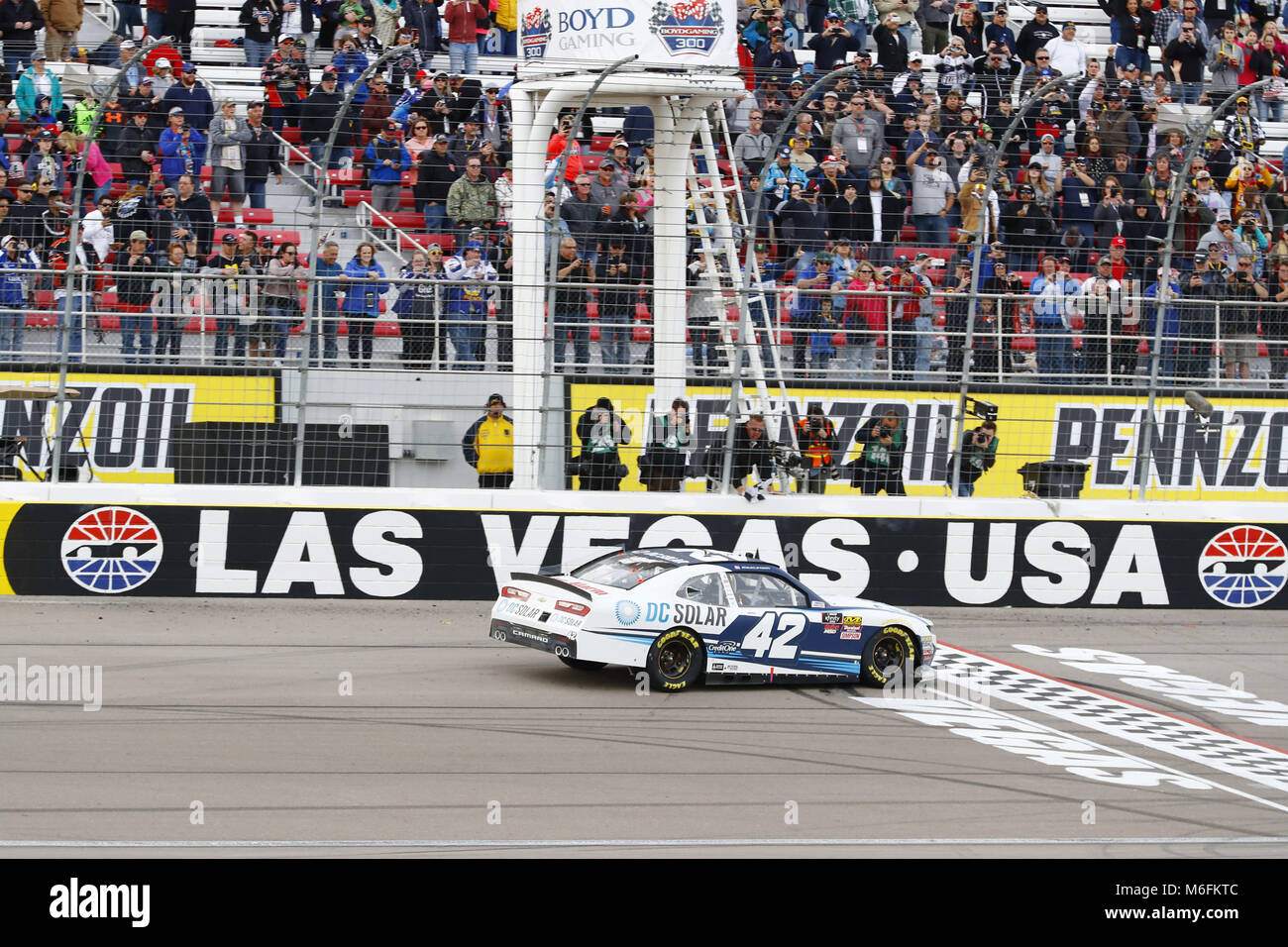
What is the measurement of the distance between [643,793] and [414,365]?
24.4 feet

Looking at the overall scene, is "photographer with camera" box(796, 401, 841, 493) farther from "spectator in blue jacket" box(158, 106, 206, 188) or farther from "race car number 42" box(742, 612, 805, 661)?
"spectator in blue jacket" box(158, 106, 206, 188)

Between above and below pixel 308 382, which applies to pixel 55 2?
above

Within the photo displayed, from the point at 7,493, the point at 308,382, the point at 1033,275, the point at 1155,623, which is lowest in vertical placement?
the point at 1155,623

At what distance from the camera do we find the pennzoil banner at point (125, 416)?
15.9 meters

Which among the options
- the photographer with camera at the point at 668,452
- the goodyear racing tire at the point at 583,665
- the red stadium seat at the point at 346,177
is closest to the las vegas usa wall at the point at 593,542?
the photographer with camera at the point at 668,452

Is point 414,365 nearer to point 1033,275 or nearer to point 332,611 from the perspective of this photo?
point 332,611

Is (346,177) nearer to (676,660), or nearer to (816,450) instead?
(816,450)

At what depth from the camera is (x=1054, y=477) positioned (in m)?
17.2

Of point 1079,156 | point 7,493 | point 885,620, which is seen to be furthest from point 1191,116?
point 7,493

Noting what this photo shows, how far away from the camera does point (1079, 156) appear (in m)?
20.1

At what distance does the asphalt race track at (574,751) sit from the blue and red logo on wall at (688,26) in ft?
20.6

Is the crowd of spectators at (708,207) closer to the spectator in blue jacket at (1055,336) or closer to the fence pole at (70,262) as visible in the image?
the spectator in blue jacket at (1055,336)

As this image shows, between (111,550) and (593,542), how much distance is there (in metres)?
4.60

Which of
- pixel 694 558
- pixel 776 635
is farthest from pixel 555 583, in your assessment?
pixel 776 635
